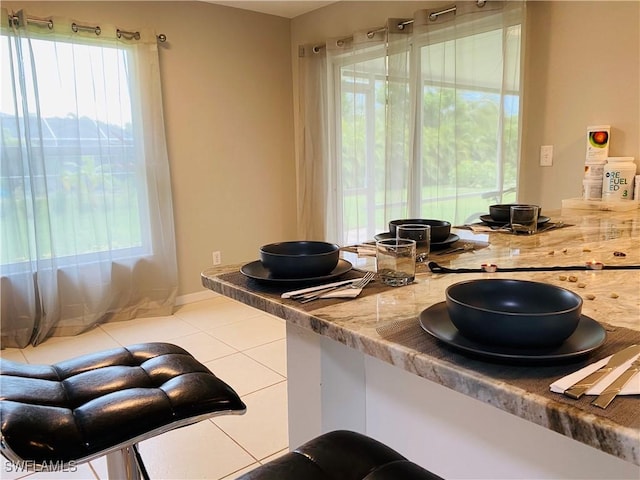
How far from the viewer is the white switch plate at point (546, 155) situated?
2.73m

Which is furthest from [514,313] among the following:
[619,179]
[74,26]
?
[74,26]

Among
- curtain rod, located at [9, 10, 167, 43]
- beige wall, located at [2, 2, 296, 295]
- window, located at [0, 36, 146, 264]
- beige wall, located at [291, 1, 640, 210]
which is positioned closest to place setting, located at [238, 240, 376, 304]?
beige wall, located at [291, 1, 640, 210]

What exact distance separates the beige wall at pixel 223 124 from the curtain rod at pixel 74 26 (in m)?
0.09

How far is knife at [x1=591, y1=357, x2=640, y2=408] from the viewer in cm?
52

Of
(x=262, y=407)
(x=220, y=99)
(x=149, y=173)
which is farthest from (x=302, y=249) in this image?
(x=220, y=99)

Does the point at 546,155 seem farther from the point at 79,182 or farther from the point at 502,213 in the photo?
the point at 79,182

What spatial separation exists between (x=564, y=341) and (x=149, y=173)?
3375 millimetres

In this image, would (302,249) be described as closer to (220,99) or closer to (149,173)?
(149,173)

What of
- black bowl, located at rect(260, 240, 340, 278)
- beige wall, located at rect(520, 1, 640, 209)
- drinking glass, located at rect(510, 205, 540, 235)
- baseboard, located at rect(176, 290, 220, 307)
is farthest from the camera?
baseboard, located at rect(176, 290, 220, 307)

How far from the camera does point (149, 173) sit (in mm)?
3539

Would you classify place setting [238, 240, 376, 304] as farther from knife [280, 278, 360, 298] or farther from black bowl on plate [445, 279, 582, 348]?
black bowl on plate [445, 279, 582, 348]

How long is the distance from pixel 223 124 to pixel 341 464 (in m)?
3.55

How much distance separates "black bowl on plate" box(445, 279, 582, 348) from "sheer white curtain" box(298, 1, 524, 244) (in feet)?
7.48

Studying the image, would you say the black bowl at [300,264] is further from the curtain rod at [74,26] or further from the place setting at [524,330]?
the curtain rod at [74,26]
